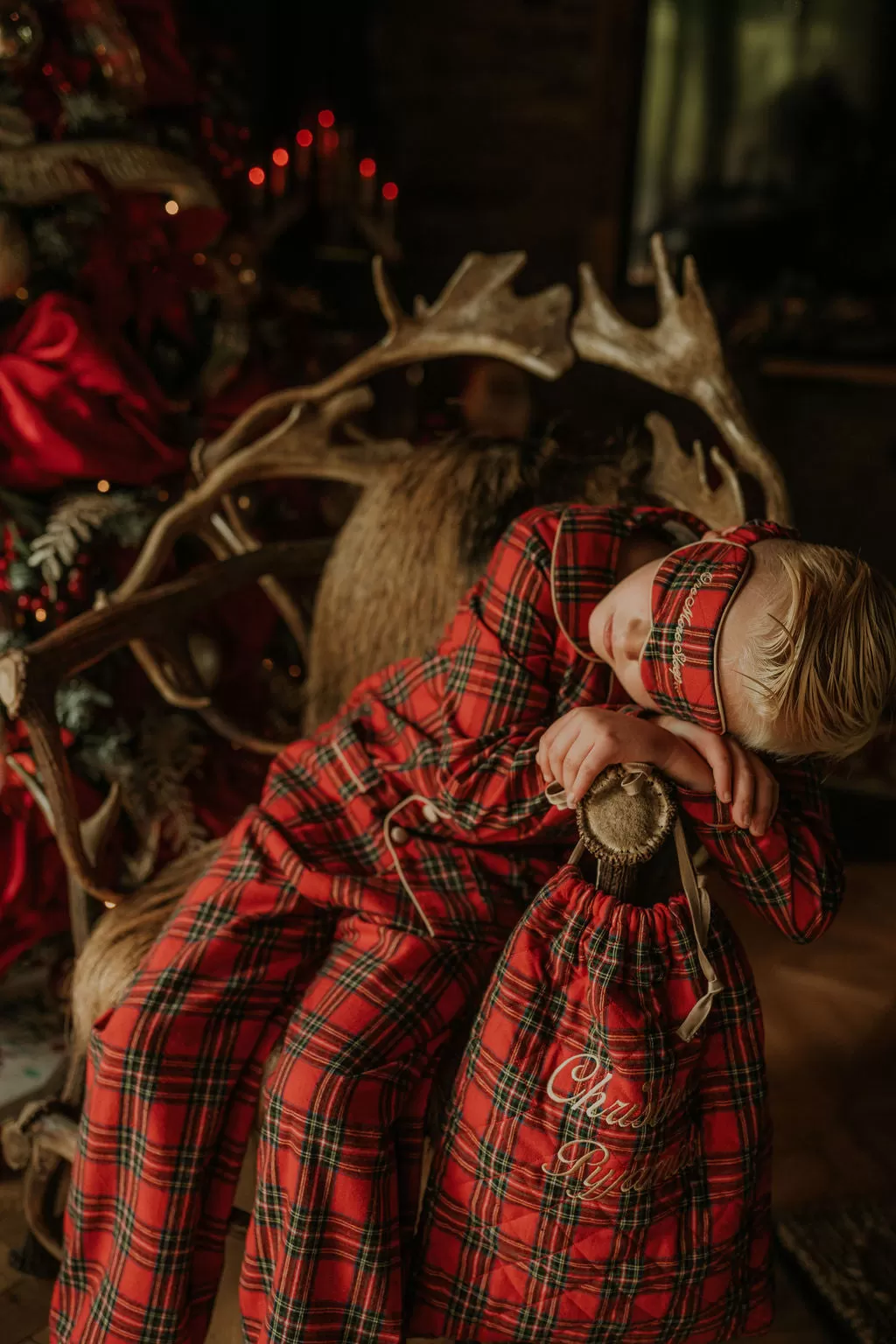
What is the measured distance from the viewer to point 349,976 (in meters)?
1.21

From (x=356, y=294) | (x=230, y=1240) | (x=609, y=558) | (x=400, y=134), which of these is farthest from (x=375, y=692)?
(x=400, y=134)

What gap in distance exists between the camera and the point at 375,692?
145cm

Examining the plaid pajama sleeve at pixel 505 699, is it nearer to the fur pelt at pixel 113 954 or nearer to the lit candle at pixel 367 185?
the fur pelt at pixel 113 954

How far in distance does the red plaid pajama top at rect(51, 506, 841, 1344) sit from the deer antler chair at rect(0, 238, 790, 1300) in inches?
8.6

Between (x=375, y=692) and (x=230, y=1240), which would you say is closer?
(x=375, y=692)

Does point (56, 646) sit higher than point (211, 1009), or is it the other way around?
point (56, 646)

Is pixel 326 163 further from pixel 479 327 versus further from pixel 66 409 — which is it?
pixel 479 327

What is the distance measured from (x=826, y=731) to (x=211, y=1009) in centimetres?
69

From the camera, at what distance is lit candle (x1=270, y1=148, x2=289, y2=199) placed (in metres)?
3.35

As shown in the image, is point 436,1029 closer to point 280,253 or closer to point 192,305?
point 192,305

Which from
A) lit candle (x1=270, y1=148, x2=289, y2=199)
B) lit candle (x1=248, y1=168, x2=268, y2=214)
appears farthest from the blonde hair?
lit candle (x1=270, y1=148, x2=289, y2=199)

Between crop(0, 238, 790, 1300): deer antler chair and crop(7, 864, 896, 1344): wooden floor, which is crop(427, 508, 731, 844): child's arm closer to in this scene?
crop(0, 238, 790, 1300): deer antler chair

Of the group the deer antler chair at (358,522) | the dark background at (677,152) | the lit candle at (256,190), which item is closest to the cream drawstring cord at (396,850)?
the deer antler chair at (358,522)

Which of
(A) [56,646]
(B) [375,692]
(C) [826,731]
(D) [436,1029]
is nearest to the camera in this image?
(C) [826,731]
